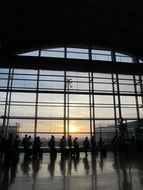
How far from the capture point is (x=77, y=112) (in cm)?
2052

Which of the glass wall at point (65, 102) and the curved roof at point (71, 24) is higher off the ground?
the curved roof at point (71, 24)

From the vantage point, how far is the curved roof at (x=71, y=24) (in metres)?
16.6

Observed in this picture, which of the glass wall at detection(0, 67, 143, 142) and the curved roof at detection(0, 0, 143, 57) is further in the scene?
the glass wall at detection(0, 67, 143, 142)

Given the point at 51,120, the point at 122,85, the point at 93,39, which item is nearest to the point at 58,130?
the point at 51,120

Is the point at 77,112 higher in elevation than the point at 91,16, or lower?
lower

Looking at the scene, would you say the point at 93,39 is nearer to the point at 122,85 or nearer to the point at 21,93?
the point at 122,85

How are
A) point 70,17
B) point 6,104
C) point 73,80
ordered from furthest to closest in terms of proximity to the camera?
point 73,80 < point 6,104 < point 70,17

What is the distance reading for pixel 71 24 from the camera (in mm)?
19234

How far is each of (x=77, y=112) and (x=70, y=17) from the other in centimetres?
865

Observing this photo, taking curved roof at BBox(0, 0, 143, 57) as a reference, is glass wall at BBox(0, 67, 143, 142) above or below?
below

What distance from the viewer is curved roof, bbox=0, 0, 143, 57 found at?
16.6 m

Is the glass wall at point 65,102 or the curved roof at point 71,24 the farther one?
the glass wall at point 65,102

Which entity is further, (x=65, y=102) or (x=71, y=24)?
(x=65, y=102)

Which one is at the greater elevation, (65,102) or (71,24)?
(71,24)
